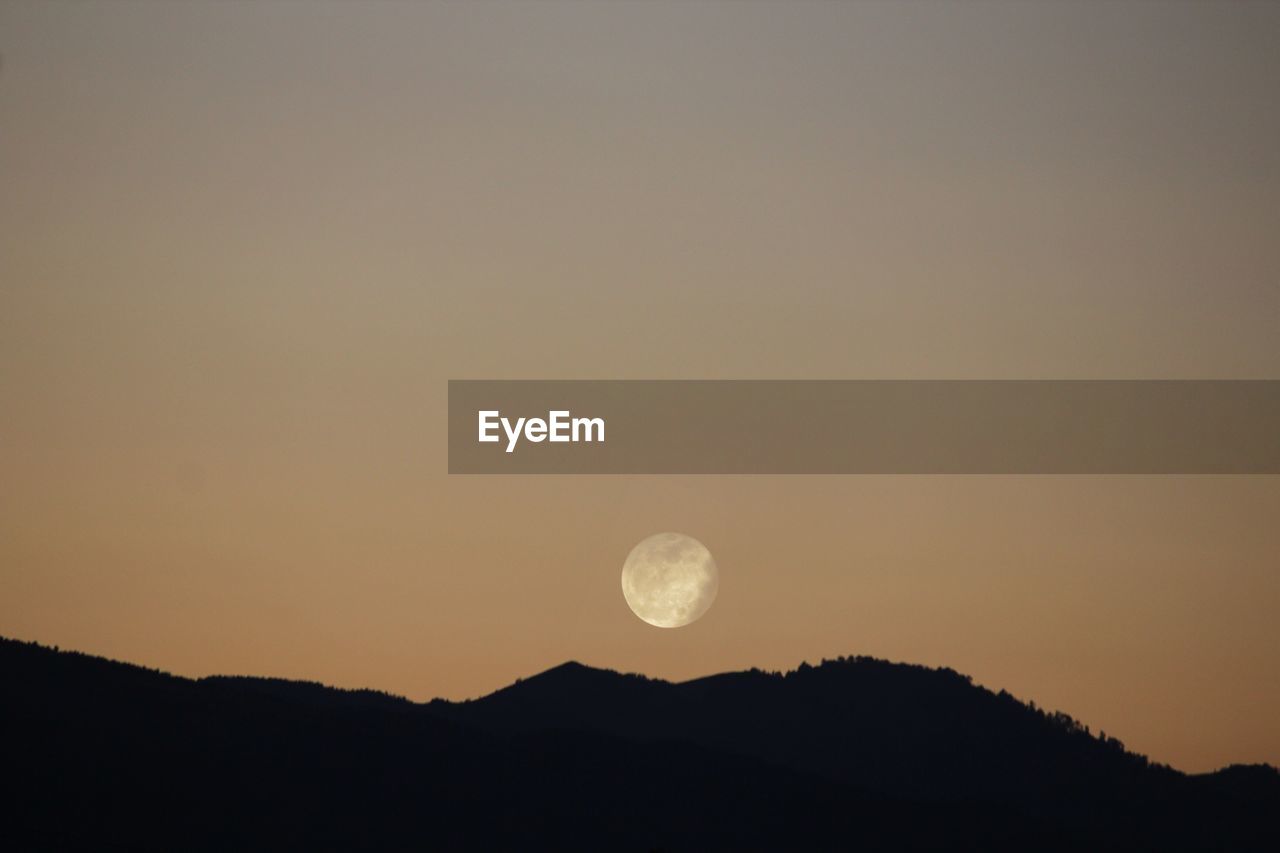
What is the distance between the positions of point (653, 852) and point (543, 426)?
88.8 feet

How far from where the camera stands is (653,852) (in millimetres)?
74312

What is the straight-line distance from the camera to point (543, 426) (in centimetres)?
9288

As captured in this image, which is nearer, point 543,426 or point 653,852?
point 653,852

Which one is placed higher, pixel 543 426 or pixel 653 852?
pixel 543 426
